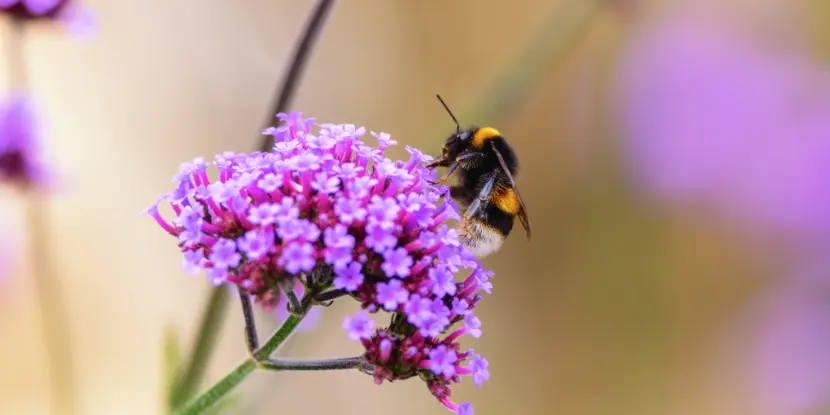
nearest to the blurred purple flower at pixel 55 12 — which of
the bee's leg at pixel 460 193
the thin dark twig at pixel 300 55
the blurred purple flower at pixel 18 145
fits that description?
the blurred purple flower at pixel 18 145

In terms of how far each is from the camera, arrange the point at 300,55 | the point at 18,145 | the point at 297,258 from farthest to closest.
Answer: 1. the point at 18,145
2. the point at 300,55
3. the point at 297,258

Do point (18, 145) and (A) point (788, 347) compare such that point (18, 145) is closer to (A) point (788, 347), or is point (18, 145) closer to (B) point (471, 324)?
(B) point (471, 324)

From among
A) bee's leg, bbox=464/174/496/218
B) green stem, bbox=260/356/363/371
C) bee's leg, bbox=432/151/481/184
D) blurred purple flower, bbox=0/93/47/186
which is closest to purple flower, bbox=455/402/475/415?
green stem, bbox=260/356/363/371

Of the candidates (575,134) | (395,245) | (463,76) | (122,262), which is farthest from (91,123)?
(395,245)

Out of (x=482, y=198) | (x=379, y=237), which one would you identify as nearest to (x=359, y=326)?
(x=379, y=237)

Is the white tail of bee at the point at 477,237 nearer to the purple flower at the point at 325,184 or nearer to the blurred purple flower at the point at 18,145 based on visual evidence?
the purple flower at the point at 325,184

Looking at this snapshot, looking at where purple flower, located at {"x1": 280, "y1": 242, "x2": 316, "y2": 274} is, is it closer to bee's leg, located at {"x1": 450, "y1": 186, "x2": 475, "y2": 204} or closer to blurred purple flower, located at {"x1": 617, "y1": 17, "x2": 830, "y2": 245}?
bee's leg, located at {"x1": 450, "y1": 186, "x2": 475, "y2": 204}
